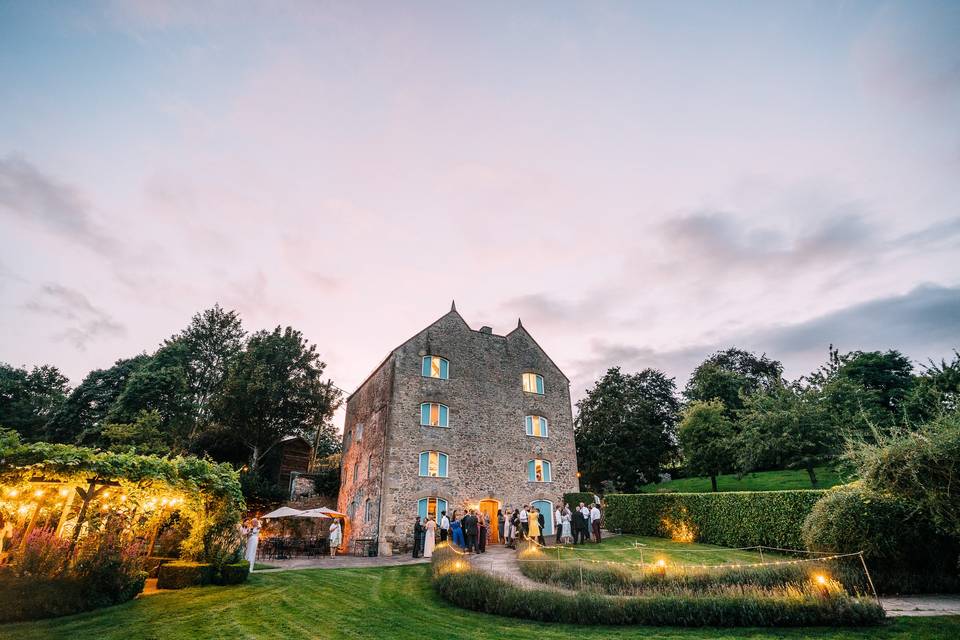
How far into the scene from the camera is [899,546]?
9.34 m

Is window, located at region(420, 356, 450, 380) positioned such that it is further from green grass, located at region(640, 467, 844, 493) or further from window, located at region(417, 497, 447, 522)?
green grass, located at region(640, 467, 844, 493)

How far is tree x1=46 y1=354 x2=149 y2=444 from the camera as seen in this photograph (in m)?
31.6

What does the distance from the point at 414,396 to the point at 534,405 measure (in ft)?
24.4

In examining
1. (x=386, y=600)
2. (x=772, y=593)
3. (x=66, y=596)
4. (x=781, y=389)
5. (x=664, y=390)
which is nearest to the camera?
(x=772, y=593)

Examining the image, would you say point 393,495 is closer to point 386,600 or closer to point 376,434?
point 376,434

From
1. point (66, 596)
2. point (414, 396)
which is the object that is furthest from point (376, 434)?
point (66, 596)

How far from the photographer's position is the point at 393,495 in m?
20.3

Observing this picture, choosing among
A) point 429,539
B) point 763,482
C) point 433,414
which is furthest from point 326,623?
point 763,482

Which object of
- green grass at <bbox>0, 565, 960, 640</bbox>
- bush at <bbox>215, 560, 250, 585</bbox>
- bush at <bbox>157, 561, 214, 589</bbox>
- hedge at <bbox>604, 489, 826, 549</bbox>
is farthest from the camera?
hedge at <bbox>604, 489, 826, 549</bbox>

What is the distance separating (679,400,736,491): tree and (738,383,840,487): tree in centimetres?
520

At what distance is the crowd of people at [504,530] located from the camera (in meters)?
16.5

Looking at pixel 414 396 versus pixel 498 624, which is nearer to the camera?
pixel 498 624

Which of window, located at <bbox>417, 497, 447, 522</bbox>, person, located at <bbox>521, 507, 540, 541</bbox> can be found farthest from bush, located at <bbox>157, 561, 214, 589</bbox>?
person, located at <bbox>521, 507, 540, 541</bbox>

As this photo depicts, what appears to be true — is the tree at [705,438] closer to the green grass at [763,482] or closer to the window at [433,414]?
the green grass at [763,482]
